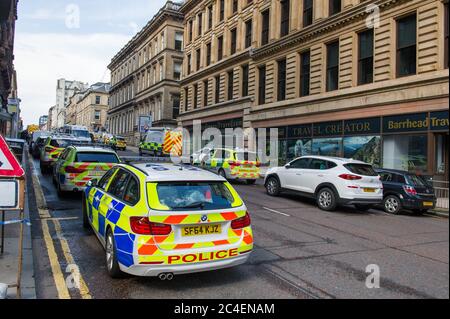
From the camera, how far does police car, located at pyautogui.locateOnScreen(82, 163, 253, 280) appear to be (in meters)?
4.73

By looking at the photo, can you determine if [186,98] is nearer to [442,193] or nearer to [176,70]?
[176,70]

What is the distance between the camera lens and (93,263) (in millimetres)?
5922

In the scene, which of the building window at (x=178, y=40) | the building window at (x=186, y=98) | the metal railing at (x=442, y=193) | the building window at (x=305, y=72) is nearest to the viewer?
the metal railing at (x=442, y=193)

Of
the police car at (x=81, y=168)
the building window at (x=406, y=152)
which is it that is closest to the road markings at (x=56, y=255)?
the police car at (x=81, y=168)

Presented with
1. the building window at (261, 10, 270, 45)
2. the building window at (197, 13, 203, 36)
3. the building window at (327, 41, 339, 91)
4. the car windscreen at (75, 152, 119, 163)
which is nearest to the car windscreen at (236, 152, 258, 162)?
the car windscreen at (75, 152, 119, 163)

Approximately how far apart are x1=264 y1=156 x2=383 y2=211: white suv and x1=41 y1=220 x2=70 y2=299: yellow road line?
26.8ft

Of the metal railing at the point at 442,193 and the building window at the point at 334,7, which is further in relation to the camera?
the building window at the point at 334,7

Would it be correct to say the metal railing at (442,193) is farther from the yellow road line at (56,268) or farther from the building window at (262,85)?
the building window at (262,85)

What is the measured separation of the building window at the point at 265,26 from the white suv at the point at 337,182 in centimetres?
1940

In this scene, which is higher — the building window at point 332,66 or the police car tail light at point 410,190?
the building window at point 332,66

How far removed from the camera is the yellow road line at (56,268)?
4758 mm

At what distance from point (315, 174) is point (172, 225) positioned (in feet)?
28.5

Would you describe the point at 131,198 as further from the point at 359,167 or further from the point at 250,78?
the point at 250,78
